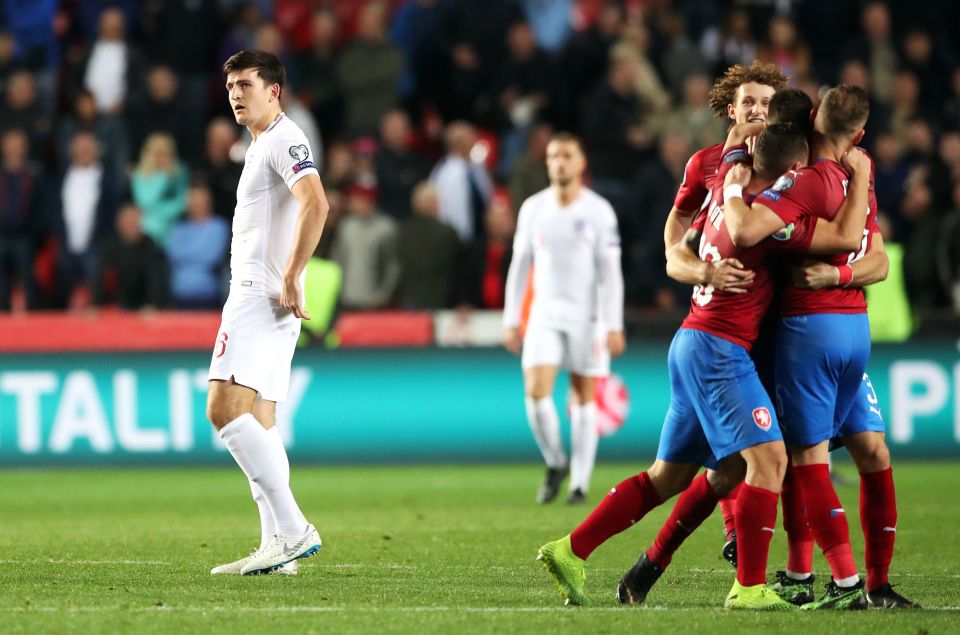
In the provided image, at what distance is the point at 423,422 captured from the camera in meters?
14.7

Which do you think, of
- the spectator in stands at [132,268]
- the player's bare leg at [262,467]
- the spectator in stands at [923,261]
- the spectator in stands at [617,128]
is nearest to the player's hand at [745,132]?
the player's bare leg at [262,467]

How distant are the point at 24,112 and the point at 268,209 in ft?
36.0

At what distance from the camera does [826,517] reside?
6566 mm

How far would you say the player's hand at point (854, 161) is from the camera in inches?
256

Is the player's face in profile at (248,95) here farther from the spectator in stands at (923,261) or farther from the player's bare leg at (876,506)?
the spectator in stands at (923,261)

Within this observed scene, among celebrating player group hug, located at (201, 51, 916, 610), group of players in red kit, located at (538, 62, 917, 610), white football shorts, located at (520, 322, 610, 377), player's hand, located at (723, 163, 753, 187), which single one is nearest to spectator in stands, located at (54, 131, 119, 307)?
white football shorts, located at (520, 322, 610, 377)

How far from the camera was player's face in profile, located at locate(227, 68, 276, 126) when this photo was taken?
25.0ft

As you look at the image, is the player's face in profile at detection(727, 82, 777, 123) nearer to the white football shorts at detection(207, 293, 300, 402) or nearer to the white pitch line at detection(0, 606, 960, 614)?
the white pitch line at detection(0, 606, 960, 614)

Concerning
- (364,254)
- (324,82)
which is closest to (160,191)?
(364,254)

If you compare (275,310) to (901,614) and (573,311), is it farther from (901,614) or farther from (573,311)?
(573,311)

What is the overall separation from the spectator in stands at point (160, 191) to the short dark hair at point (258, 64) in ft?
31.4

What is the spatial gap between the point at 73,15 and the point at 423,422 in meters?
7.64

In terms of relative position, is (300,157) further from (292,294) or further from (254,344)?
(254,344)

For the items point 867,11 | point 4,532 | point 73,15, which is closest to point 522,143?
point 867,11
